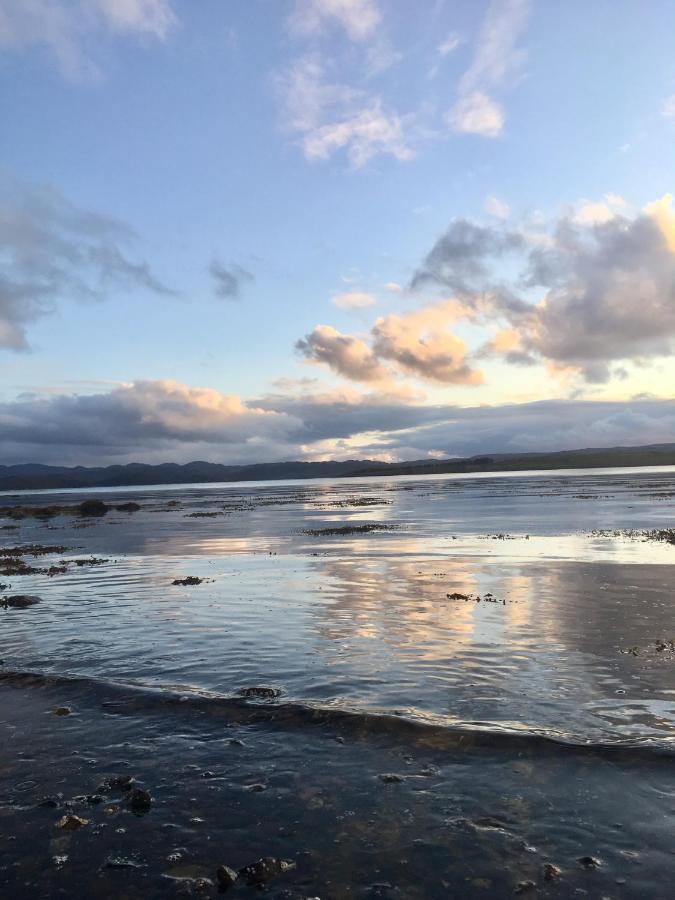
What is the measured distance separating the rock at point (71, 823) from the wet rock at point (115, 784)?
744mm

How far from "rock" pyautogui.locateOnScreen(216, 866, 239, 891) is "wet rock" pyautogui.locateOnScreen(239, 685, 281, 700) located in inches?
219

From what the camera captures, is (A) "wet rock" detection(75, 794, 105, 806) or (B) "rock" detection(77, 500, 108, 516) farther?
(B) "rock" detection(77, 500, 108, 516)

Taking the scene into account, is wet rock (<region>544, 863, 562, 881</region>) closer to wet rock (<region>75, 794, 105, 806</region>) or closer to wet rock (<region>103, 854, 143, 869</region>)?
wet rock (<region>103, 854, 143, 869</region>)

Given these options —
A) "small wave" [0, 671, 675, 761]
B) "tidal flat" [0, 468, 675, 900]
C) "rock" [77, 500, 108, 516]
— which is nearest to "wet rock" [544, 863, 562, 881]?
"tidal flat" [0, 468, 675, 900]

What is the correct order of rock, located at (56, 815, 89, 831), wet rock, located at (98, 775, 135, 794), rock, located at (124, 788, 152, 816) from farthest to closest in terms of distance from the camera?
wet rock, located at (98, 775, 135, 794) → rock, located at (124, 788, 152, 816) → rock, located at (56, 815, 89, 831)

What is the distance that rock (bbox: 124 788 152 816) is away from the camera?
821 centimetres

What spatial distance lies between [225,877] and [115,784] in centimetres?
307

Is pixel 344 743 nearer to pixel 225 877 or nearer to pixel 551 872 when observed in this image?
pixel 225 877

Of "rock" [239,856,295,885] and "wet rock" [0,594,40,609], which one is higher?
"rock" [239,856,295,885]

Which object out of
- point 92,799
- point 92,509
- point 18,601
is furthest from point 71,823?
point 92,509

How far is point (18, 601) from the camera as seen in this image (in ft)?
80.0

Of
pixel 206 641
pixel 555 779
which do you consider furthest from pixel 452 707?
pixel 206 641

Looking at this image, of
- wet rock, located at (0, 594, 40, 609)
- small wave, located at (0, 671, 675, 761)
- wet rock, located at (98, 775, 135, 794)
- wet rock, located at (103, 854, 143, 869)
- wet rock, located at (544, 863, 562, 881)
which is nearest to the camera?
wet rock, located at (544, 863, 562, 881)

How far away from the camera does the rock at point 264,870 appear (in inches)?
264
